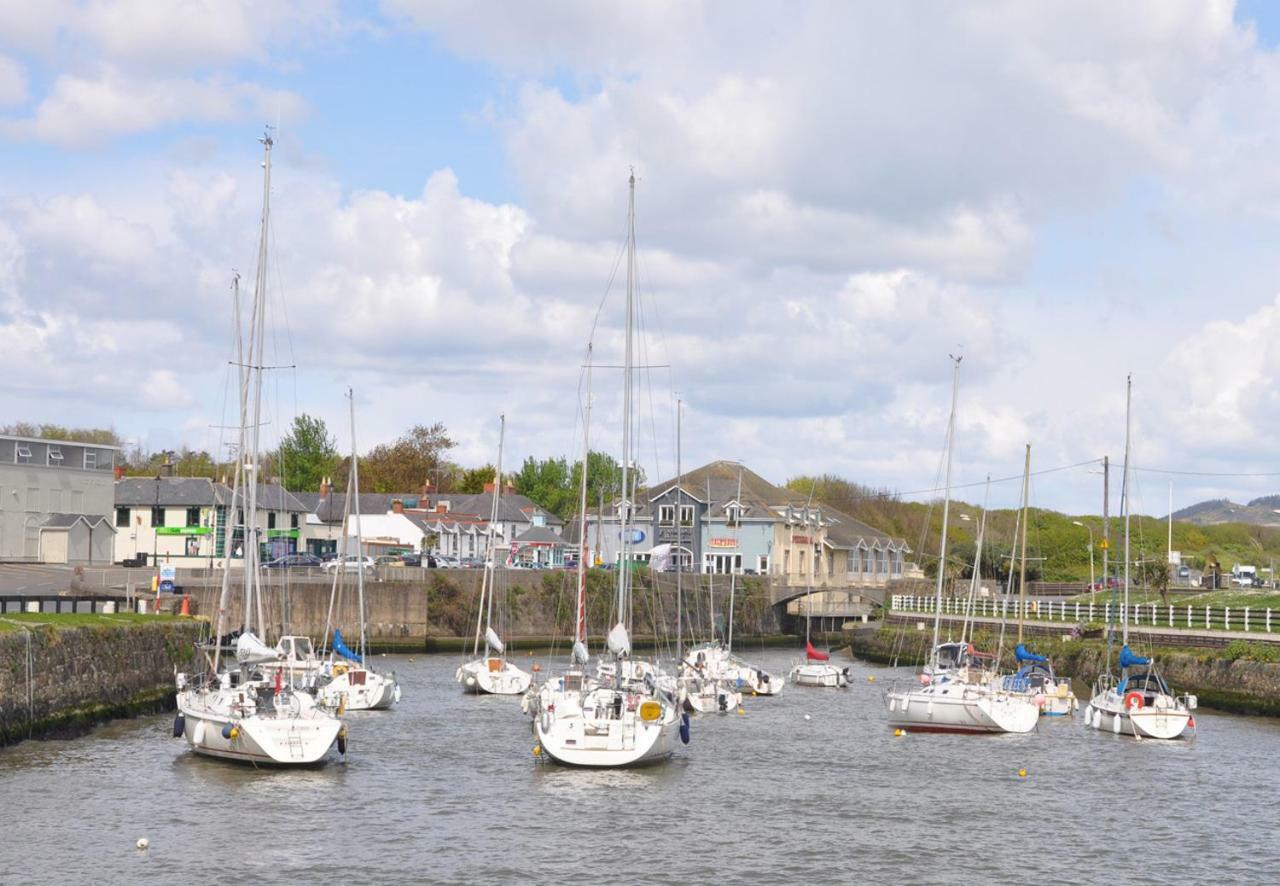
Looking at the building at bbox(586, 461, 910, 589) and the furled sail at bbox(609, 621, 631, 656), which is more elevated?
the building at bbox(586, 461, 910, 589)

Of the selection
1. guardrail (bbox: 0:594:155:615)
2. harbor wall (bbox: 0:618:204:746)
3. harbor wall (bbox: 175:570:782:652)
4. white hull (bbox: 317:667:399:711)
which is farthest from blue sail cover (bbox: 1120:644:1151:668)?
guardrail (bbox: 0:594:155:615)

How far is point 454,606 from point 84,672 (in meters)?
51.8

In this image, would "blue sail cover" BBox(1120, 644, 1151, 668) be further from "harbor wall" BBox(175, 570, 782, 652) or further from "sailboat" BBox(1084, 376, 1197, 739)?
"harbor wall" BBox(175, 570, 782, 652)

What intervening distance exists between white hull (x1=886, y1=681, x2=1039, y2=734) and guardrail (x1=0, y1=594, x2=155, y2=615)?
31.6 meters

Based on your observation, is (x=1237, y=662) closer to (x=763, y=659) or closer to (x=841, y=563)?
(x=763, y=659)

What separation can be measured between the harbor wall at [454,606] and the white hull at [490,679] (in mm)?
13658

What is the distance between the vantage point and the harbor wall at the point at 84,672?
46.0m

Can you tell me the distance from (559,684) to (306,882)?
80.3 feet

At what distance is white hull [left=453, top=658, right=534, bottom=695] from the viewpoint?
234 feet

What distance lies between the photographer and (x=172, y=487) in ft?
398

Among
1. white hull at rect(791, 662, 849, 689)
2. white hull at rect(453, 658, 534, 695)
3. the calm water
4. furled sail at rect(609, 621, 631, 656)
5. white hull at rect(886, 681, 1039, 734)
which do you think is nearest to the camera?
the calm water

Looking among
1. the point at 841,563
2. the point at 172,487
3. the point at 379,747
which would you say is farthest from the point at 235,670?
the point at 841,563

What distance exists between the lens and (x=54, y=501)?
4090 inches

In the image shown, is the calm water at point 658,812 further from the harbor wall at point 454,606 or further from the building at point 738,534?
the building at point 738,534
